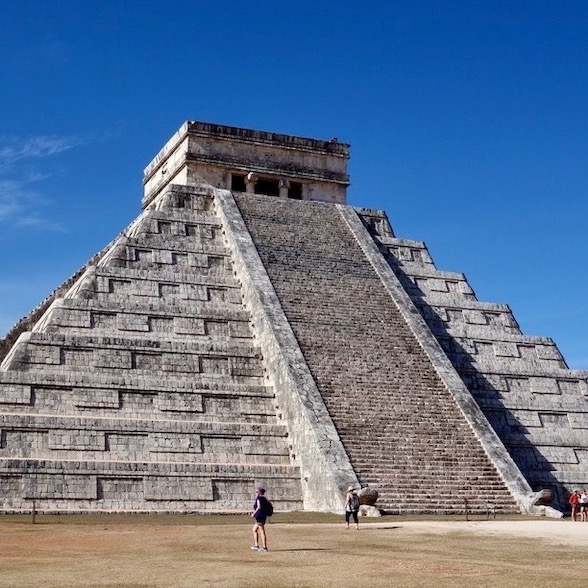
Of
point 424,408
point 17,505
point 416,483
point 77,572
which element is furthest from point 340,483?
point 77,572

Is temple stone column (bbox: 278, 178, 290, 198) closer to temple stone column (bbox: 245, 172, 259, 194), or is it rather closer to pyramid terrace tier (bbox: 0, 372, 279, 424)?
temple stone column (bbox: 245, 172, 259, 194)

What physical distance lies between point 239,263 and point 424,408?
6439 millimetres

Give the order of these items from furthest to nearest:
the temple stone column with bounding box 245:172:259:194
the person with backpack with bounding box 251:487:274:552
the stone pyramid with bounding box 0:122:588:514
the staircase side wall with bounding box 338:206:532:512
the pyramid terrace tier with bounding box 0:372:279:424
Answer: the temple stone column with bounding box 245:172:259:194 → the staircase side wall with bounding box 338:206:532:512 → the pyramid terrace tier with bounding box 0:372:279:424 → the stone pyramid with bounding box 0:122:588:514 → the person with backpack with bounding box 251:487:274:552

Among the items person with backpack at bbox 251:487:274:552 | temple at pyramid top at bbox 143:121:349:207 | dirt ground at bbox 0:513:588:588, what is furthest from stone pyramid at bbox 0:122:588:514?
person with backpack at bbox 251:487:274:552

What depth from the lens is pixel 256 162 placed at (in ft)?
94.7

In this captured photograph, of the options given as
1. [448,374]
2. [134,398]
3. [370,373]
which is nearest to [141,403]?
[134,398]

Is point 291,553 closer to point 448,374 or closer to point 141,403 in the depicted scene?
point 141,403

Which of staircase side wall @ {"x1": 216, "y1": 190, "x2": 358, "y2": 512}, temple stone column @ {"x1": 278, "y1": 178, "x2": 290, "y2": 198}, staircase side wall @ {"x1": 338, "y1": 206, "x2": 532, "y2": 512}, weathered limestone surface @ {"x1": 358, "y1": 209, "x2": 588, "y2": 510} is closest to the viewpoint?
staircase side wall @ {"x1": 216, "y1": 190, "x2": 358, "y2": 512}

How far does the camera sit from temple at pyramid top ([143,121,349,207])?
92.9ft

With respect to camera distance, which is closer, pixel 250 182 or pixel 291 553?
pixel 291 553

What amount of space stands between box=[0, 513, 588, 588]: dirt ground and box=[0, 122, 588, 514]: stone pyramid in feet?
5.71

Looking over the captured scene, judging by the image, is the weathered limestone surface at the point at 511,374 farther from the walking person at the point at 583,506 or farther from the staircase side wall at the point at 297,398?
the staircase side wall at the point at 297,398

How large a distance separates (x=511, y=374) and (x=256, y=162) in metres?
10.4

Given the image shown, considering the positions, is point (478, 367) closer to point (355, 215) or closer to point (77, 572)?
point (355, 215)
